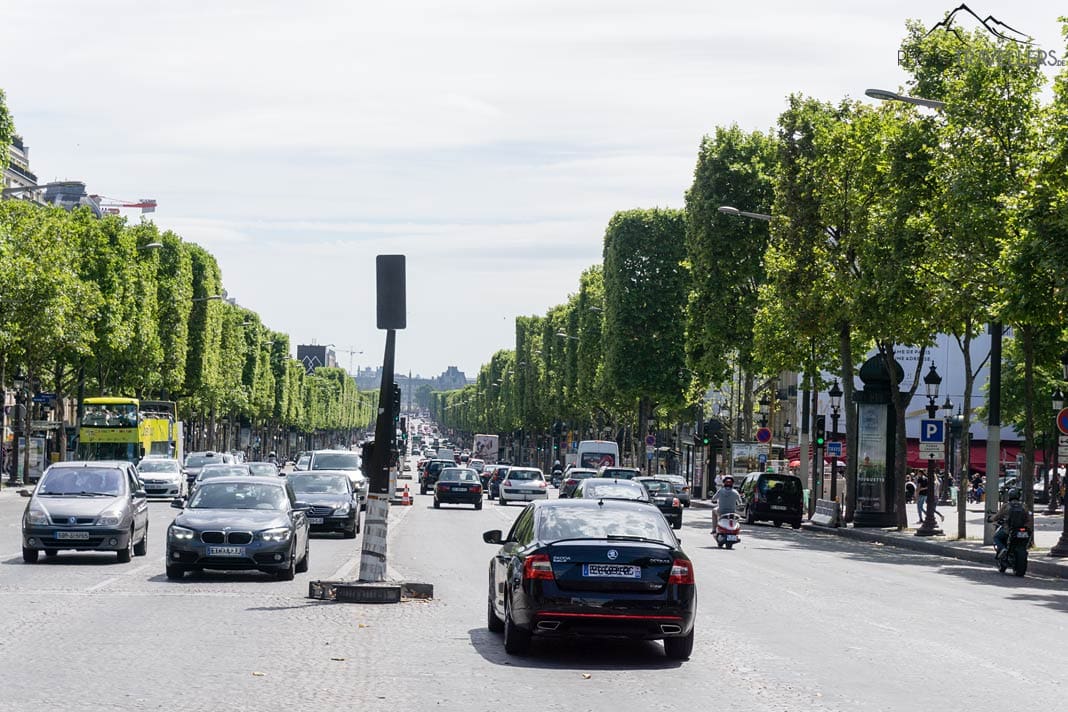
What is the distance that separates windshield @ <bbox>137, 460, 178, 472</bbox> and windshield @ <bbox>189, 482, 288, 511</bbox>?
36.7 m

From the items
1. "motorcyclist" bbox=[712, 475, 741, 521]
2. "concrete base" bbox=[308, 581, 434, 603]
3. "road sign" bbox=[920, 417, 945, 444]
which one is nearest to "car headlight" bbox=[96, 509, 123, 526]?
"concrete base" bbox=[308, 581, 434, 603]

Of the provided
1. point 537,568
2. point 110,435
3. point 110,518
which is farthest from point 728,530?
point 110,435

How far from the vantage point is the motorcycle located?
30.2 m

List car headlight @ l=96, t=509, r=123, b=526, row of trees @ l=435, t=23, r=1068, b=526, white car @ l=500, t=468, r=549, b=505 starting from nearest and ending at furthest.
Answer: car headlight @ l=96, t=509, r=123, b=526 → row of trees @ l=435, t=23, r=1068, b=526 → white car @ l=500, t=468, r=549, b=505

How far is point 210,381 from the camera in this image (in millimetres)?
98688

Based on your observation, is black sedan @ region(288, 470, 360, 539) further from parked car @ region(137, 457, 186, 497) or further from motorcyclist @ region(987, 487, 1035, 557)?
parked car @ region(137, 457, 186, 497)

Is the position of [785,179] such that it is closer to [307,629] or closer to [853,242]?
[853,242]

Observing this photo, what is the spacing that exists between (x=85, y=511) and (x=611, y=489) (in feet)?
38.5

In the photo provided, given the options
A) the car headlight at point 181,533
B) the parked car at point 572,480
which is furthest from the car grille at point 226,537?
the parked car at point 572,480

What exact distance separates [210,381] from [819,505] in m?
53.0

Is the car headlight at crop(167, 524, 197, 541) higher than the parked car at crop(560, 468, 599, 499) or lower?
lower

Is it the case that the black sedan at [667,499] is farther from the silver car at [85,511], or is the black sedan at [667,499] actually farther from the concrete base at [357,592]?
the concrete base at [357,592]

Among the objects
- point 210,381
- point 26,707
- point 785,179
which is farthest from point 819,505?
point 210,381

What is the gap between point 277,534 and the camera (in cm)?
2230
